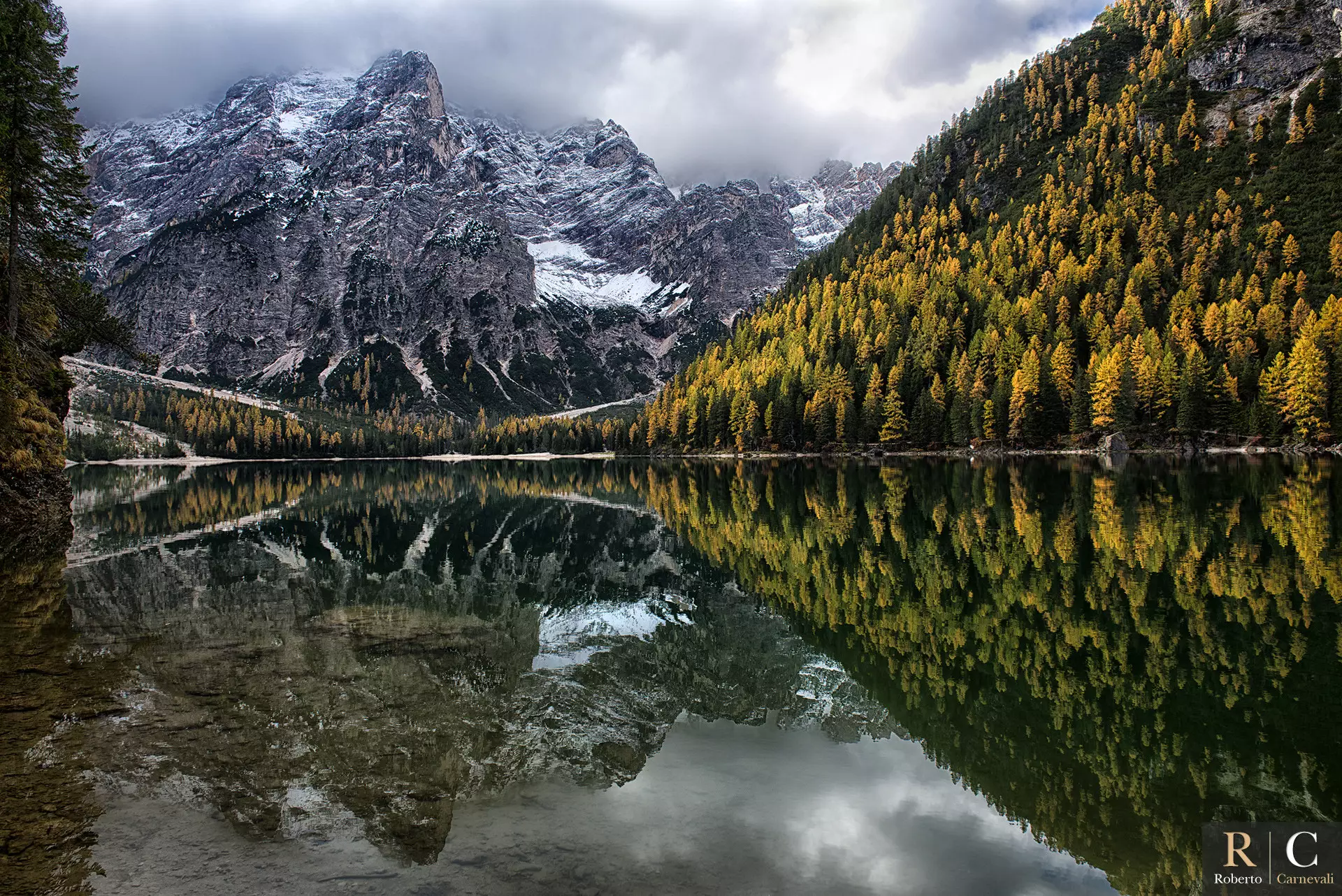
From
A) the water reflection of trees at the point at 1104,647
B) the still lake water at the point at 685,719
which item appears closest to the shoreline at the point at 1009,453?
the water reflection of trees at the point at 1104,647

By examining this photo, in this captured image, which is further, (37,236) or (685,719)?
(37,236)

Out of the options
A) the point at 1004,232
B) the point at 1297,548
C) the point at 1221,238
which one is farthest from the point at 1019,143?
the point at 1297,548

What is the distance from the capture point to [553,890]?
6699 millimetres

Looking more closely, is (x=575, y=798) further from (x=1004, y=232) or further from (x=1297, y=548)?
(x=1004, y=232)

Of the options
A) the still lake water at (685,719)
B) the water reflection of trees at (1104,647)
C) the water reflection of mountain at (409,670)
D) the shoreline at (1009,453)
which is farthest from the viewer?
the shoreline at (1009,453)

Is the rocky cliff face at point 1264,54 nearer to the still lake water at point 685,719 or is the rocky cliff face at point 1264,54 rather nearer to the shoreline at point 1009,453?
the shoreline at point 1009,453

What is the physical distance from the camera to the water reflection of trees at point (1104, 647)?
8.18 m

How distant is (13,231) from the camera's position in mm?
30906

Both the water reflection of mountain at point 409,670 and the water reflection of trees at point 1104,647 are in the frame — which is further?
the water reflection of mountain at point 409,670

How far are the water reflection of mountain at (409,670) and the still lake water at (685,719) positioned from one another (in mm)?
85

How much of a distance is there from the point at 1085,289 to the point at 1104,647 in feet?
402

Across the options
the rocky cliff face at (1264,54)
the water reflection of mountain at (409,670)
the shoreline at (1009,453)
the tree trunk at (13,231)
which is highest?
the rocky cliff face at (1264,54)

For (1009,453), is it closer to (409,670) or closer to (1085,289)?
(1085,289)

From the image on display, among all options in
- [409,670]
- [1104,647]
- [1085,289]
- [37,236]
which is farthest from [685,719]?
[1085,289]
